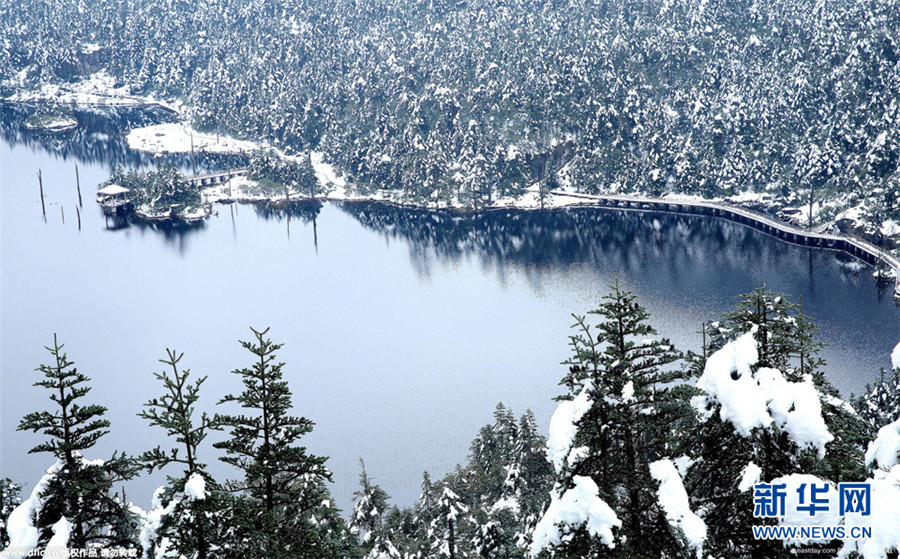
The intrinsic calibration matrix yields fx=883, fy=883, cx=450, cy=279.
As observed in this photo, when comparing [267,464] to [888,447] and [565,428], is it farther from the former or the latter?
[888,447]

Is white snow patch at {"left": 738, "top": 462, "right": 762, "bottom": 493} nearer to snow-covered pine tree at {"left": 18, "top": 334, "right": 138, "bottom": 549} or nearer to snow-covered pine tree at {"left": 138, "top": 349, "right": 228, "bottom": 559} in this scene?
snow-covered pine tree at {"left": 138, "top": 349, "right": 228, "bottom": 559}

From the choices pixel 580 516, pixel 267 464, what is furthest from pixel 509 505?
pixel 580 516

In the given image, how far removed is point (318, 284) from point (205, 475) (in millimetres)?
152787

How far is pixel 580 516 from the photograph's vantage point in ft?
64.9

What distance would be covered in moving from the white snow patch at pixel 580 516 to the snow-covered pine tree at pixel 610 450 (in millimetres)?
22

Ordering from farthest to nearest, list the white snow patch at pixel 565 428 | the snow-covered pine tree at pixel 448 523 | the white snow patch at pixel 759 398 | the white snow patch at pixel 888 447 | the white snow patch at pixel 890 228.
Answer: the white snow patch at pixel 890 228, the snow-covered pine tree at pixel 448 523, the white snow patch at pixel 565 428, the white snow patch at pixel 759 398, the white snow patch at pixel 888 447

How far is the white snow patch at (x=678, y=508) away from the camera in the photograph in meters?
19.9

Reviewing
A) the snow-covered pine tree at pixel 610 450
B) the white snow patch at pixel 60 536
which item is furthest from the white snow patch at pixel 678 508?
the white snow patch at pixel 60 536

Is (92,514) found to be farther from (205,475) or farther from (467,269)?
(467,269)

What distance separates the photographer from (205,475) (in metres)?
24.6

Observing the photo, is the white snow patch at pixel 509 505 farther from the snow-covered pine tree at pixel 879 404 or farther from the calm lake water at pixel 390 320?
the snow-covered pine tree at pixel 879 404

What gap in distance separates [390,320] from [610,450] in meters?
135

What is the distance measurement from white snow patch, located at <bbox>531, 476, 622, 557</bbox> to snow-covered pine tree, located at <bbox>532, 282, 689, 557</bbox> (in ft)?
0.07

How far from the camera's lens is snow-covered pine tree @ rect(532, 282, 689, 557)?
20062mm
